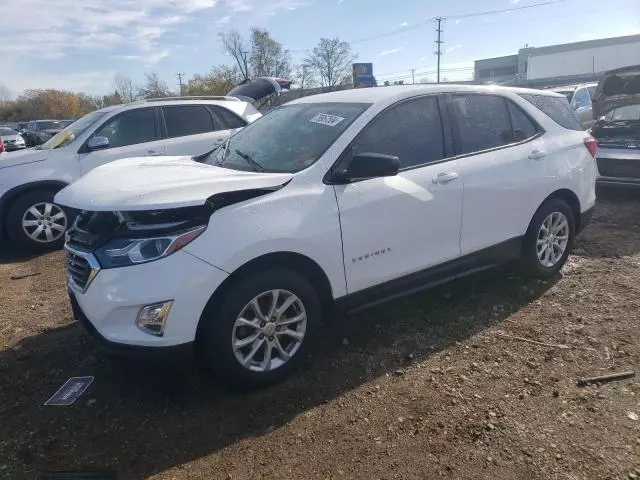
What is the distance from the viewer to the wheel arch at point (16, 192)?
20.9 feet

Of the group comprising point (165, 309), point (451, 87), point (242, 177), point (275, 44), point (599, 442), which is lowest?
point (599, 442)

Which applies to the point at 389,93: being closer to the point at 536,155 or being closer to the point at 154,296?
the point at 536,155

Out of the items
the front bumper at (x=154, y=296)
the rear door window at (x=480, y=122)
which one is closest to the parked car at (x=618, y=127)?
the rear door window at (x=480, y=122)

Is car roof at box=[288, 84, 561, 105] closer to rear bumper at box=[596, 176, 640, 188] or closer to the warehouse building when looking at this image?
rear bumper at box=[596, 176, 640, 188]

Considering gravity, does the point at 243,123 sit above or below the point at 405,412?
above

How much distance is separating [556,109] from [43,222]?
20.5ft

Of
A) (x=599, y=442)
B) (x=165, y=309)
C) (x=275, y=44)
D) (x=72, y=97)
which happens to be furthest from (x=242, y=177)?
(x=72, y=97)

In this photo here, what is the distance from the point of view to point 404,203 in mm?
3553

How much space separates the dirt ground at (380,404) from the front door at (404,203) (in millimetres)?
605

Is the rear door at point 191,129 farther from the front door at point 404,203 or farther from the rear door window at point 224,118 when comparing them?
the front door at point 404,203

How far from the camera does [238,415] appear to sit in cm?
294

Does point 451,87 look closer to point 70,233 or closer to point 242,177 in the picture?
Answer: point 242,177

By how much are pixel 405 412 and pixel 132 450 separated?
1524 mm

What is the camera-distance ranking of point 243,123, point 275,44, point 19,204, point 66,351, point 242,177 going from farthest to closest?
point 275,44, point 243,123, point 19,204, point 66,351, point 242,177
